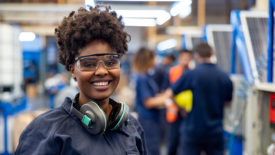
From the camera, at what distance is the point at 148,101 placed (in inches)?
134

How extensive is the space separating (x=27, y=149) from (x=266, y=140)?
1588 millimetres

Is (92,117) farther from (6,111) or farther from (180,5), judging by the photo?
(6,111)

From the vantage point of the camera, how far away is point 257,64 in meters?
2.65

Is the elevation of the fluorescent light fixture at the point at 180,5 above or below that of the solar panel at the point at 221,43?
above

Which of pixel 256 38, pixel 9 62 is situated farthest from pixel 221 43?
pixel 9 62

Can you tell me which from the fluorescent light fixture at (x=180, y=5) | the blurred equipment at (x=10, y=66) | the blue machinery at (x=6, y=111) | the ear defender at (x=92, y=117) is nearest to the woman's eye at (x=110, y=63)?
the ear defender at (x=92, y=117)

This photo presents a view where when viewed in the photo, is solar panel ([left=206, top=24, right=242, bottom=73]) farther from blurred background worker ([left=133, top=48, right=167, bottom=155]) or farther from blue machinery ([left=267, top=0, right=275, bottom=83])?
blue machinery ([left=267, top=0, right=275, bottom=83])

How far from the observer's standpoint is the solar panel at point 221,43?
4.66m

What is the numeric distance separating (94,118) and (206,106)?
236 centimetres

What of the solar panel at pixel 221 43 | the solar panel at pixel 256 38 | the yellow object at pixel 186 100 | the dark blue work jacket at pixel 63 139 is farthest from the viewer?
the solar panel at pixel 221 43

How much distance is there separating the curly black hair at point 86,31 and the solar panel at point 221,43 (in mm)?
3524

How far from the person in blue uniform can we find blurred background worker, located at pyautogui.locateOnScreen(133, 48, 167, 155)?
6.61 ft

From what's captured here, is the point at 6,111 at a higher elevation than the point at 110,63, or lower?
lower

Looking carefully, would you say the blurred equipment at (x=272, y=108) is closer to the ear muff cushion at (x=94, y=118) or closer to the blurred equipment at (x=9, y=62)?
the ear muff cushion at (x=94, y=118)
